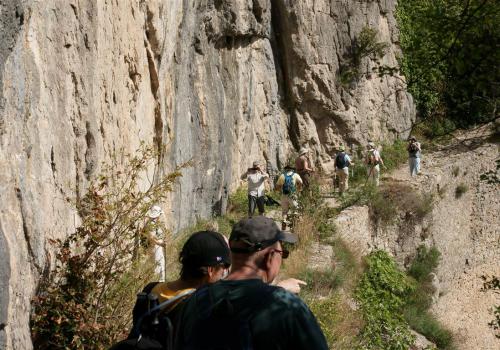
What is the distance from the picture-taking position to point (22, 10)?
4.82 metres

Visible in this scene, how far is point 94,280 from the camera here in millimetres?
5945

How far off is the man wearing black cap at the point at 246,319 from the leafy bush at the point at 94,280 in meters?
3.06

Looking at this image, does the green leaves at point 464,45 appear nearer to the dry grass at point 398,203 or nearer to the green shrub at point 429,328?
the green shrub at point 429,328

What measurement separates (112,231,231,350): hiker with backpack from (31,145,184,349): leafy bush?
2098 millimetres

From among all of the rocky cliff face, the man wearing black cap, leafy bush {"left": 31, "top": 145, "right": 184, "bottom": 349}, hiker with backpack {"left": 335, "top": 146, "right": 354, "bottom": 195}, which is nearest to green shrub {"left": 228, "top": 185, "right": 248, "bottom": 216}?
the rocky cliff face

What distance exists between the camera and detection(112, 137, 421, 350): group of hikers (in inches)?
96.3

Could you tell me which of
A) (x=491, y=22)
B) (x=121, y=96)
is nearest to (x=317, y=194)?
(x=121, y=96)

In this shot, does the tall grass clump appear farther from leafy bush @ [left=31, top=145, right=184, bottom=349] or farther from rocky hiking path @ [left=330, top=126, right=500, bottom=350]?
leafy bush @ [left=31, top=145, right=184, bottom=349]

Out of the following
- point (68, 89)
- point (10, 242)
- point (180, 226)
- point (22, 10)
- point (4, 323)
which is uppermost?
point (22, 10)

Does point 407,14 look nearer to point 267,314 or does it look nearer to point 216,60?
point 216,60

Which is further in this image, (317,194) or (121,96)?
(317,194)

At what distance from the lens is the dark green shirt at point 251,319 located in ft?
7.98

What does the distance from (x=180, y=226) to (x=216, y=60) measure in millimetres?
4252

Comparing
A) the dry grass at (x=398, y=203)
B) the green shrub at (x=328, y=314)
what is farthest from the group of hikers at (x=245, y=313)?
the dry grass at (x=398, y=203)
